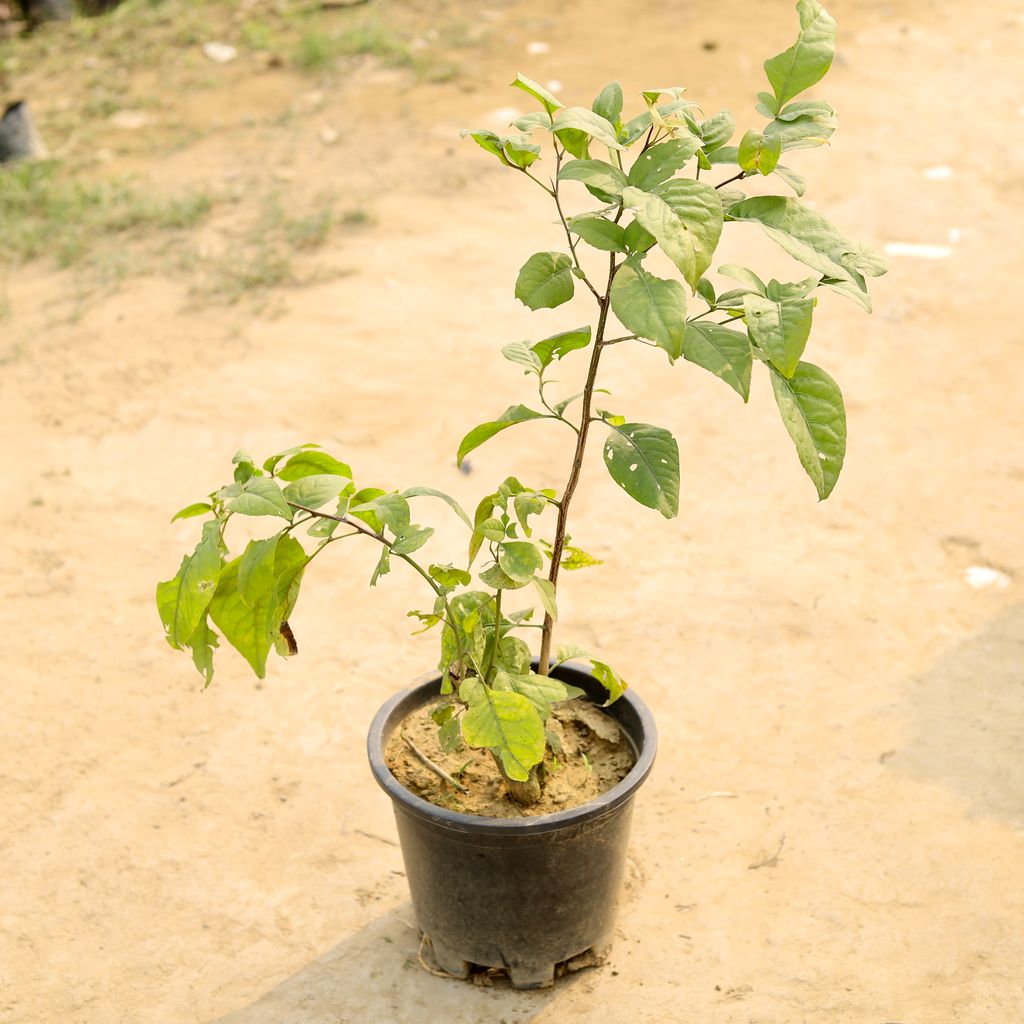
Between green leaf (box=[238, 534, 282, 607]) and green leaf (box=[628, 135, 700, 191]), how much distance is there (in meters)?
0.70

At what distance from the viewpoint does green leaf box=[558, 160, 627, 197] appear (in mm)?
1592

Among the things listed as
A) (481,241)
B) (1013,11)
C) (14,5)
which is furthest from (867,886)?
(14,5)

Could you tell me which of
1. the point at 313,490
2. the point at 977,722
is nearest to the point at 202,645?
the point at 313,490

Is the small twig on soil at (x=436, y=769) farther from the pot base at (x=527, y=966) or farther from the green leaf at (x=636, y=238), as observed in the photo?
the green leaf at (x=636, y=238)

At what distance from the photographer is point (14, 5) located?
26.7 ft

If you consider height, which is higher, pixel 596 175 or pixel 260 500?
pixel 596 175

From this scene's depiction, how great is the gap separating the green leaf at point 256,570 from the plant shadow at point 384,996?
85 centimetres

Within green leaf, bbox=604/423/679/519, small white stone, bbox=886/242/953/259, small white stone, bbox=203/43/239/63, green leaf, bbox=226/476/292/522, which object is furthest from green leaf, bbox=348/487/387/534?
small white stone, bbox=203/43/239/63

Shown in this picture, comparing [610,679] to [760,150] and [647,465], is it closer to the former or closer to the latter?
[647,465]

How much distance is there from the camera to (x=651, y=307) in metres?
1.57

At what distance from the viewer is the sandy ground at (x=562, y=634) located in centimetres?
228

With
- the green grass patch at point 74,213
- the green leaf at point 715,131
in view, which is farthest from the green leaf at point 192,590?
the green grass patch at point 74,213

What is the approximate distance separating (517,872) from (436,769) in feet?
0.71

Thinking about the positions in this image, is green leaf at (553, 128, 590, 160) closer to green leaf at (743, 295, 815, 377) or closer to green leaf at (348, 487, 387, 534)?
green leaf at (743, 295, 815, 377)
